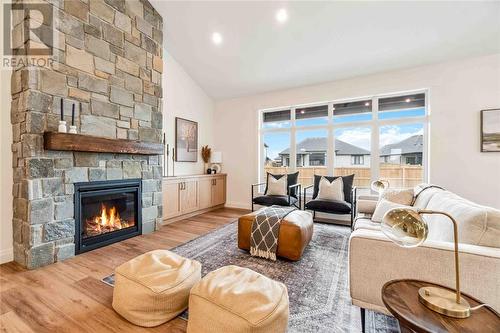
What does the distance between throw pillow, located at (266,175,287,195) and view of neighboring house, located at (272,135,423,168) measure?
726 millimetres

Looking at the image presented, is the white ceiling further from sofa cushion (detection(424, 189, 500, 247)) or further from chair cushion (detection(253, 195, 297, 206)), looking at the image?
sofa cushion (detection(424, 189, 500, 247))

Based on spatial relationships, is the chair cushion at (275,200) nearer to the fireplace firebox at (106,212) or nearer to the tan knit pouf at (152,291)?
the fireplace firebox at (106,212)

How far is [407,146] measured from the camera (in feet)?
13.0

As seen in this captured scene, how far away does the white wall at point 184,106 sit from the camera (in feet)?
14.8

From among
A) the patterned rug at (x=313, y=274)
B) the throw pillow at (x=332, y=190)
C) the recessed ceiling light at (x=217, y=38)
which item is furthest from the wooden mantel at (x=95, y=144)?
the throw pillow at (x=332, y=190)

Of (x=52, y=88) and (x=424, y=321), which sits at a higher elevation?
(x=52, y=88)

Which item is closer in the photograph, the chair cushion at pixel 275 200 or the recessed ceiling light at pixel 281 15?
the recessed ceiling light at pixel 281 15

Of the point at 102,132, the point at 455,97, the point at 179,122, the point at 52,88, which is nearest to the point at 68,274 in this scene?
the point at 102,132

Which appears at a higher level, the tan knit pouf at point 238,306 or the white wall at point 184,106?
the white wall at point 184,106

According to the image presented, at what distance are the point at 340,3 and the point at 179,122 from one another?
3.47 m

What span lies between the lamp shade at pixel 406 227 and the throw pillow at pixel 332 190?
304 centimetres

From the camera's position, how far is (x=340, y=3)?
2.96 m

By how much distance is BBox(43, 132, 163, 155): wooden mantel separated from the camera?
2.37 metres

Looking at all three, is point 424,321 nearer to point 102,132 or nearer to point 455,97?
point 102,132
